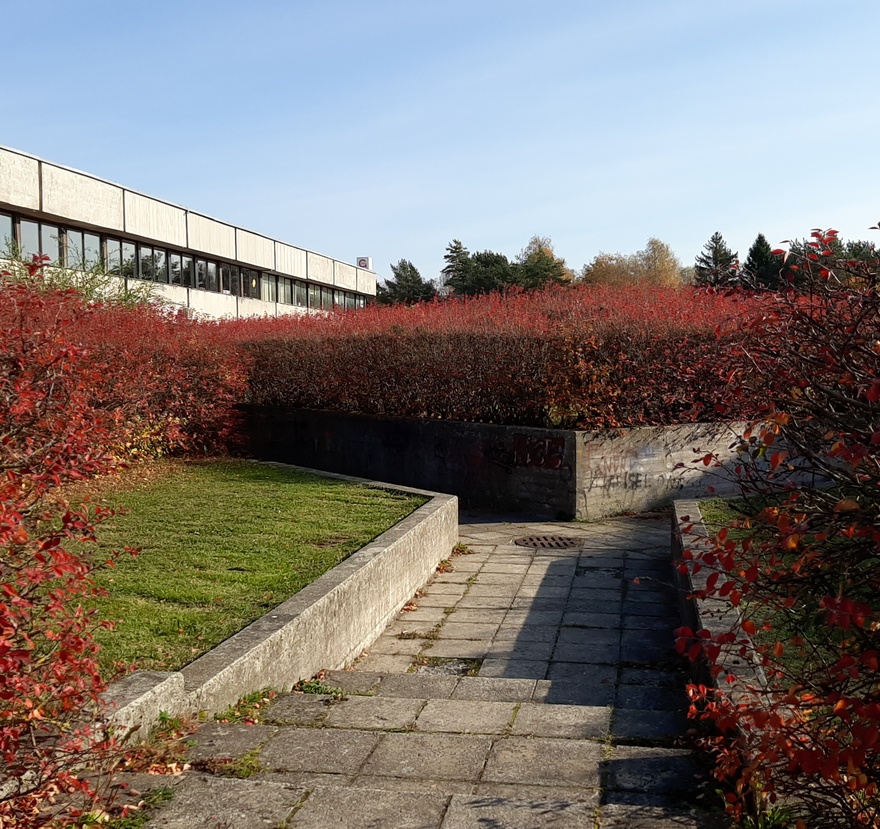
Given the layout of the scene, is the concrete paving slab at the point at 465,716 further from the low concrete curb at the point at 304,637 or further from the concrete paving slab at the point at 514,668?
the concrete paving slab at the point at 514,668

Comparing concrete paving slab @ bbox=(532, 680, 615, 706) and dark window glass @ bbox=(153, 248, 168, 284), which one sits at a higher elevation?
dark window glass @ bbox=(153, 248, 168, 284)

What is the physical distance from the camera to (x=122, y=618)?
17.6 feet

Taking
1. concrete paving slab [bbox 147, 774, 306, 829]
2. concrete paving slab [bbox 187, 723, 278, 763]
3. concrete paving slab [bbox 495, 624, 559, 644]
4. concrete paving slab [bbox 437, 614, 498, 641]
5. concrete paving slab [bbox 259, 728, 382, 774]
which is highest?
concrete paving slab [bbox 147, 774, 306, 829]

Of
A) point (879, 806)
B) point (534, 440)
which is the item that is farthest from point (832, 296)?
point (534, 440)

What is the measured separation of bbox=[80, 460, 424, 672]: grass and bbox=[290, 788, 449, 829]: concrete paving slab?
1.47 meters

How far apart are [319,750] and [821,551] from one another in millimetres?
2200

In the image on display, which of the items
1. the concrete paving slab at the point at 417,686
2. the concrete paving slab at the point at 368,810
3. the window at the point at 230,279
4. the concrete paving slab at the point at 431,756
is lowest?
the concrete paving slab at the point at 417,686

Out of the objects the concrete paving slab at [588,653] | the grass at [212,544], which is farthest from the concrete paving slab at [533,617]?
the grass at [212,544]

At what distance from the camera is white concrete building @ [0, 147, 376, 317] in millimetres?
24656

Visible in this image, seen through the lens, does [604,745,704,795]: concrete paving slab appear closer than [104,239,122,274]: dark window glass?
Yes

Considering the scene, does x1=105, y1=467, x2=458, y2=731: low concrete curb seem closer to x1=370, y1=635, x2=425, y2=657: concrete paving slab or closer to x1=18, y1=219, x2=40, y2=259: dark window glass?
x1=370, y1=635, x2=425, y2=657: concrete paving slab

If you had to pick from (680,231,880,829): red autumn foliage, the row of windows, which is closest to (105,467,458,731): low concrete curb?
(680,231,880,829): red autumn foliage

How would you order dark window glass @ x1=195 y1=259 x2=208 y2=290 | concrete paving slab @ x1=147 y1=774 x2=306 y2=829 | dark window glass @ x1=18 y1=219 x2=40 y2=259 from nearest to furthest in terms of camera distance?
1. concrete paving slab @ x1=147 y1=774 x2=306 y2=829
2. dark window glass @ x1=18 y1=219 x2=40 y2=259
3. dark window glass @ x1=195 y1=259 x2=208 y2=290

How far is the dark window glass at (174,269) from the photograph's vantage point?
3356 cm
